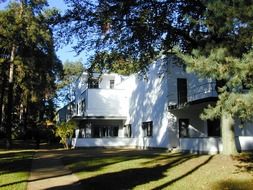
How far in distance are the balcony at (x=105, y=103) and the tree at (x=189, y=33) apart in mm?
18893

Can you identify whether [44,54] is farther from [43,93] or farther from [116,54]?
[116,54]

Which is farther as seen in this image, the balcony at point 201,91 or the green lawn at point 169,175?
the balcony at point 201,91

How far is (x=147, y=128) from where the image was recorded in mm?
37531

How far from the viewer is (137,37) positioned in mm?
20078

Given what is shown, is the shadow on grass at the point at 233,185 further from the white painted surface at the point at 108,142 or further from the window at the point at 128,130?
the window at the point at 128,130

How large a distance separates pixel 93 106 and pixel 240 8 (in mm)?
32379

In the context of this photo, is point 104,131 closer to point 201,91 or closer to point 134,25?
point 201,91

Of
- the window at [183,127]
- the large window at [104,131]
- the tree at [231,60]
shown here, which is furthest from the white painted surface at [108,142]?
the tree at [231,60]

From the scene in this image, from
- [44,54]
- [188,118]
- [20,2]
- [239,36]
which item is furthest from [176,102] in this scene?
[239,36]

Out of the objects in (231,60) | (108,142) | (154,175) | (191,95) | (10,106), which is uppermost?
(191,95)

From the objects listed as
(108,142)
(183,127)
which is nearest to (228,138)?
(183,127)

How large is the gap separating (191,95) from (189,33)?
1153cm

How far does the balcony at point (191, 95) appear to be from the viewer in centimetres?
2890

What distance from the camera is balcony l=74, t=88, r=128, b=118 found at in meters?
41.9
